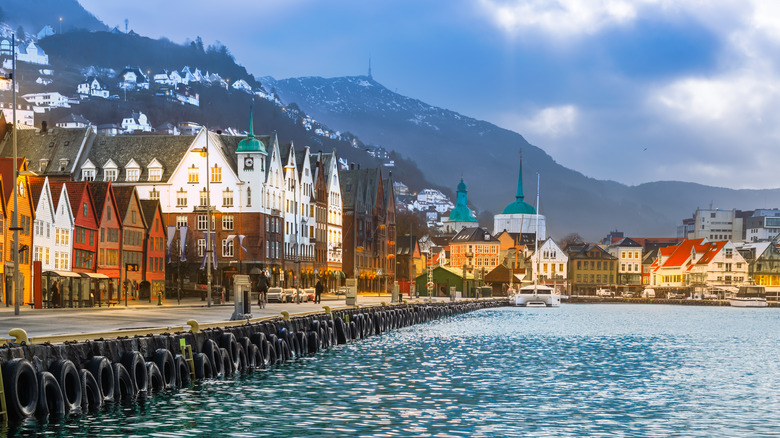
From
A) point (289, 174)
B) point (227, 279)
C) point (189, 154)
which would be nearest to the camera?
point (227, 279)

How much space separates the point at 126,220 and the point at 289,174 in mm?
34099

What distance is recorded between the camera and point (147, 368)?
33500mm

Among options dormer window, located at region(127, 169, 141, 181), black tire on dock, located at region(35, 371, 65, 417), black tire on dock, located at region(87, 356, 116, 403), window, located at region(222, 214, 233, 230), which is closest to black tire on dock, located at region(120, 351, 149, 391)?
black tire on dock, located at region(87, 356, 116, 403)

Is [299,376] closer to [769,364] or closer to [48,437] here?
[48,437]

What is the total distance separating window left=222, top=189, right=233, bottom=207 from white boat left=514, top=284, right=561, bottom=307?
227ft

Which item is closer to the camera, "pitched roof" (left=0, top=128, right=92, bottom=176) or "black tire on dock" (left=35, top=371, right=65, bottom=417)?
"black tire on dock" (left=35, top=371, right=65, bottom=417)

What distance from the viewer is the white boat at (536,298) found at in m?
179

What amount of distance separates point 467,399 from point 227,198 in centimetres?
9545

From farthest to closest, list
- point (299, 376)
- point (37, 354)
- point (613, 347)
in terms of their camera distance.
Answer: point (613, 347)
point (299, 376)
point (37, 354)

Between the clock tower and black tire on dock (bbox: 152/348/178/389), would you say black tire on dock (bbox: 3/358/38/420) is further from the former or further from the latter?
the clock tower

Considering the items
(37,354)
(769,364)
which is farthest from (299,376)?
(769,364)

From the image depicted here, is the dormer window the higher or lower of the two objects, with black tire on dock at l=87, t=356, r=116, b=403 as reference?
higher

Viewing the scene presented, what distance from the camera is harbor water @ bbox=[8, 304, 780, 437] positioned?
28.1m

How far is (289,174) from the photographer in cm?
13900
